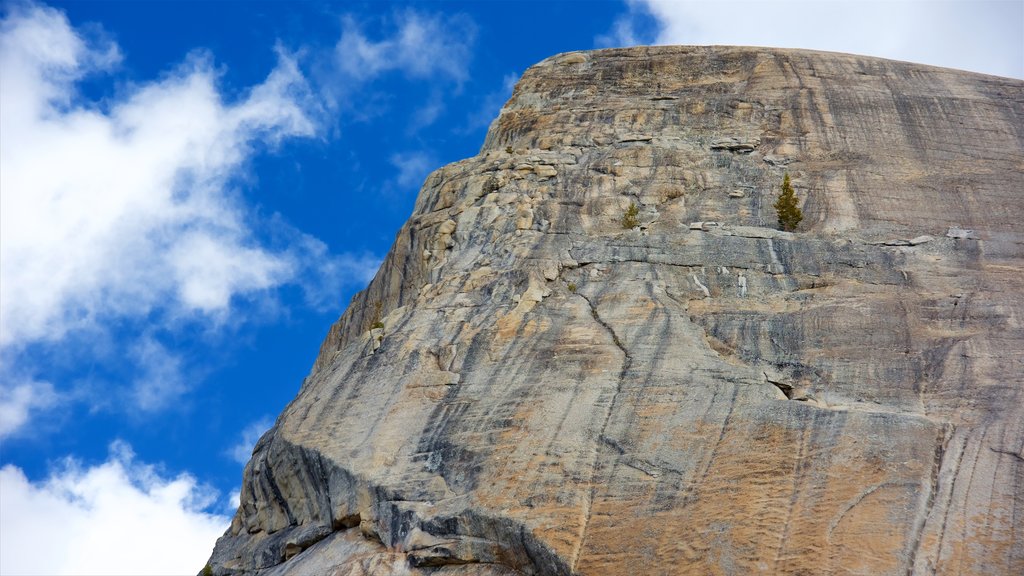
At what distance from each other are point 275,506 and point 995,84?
25.9m

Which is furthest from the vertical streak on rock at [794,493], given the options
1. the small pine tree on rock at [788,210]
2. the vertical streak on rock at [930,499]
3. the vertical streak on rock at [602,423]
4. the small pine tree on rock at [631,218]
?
the small pine tree on rock at [631,218]

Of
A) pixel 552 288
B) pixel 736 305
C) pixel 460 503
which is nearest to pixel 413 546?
pixel 460 503

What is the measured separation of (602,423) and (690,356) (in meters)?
2.87

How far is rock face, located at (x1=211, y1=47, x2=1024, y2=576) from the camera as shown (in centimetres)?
2359

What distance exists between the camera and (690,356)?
27422mm

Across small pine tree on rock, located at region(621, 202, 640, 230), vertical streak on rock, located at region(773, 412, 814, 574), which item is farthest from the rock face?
small pine tree on rock, located at region(621, 202, 640, 230)

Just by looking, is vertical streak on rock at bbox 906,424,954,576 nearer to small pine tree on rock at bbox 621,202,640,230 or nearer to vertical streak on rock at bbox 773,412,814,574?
vertical streak on rock at bbox 773,412,814,574

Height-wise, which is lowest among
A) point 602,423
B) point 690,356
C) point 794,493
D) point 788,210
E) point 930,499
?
point 930,499

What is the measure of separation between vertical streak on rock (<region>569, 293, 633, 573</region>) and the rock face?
77 mm

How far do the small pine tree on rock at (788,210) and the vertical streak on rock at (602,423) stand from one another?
6380mm

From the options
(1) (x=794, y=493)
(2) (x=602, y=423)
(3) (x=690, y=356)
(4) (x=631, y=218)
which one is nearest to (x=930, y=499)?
(1) (x=794, y=493)

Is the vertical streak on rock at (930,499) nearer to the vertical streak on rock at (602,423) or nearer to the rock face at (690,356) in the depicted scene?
the rock face at (690,356)

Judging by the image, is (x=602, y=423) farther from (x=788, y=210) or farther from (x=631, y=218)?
(x=788, y=210)

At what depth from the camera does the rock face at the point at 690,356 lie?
23.6m
